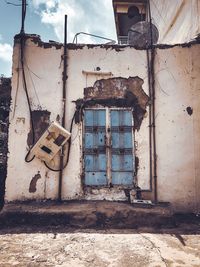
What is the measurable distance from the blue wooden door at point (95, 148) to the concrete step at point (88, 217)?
0.91 m

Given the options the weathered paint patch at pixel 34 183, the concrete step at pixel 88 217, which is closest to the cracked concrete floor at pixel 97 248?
the concrete step at pixel 88 217

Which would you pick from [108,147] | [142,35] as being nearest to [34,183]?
[108,147]

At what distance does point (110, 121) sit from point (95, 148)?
0.74 metres

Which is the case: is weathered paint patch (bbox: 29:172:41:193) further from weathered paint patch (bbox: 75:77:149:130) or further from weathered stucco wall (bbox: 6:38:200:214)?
weathered paint patch (bbox: 75:77:149:130)

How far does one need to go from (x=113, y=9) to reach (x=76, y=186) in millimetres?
8013

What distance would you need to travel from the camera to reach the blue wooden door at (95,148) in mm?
6506

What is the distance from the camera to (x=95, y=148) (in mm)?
6582

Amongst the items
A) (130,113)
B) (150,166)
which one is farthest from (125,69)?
(150,166)

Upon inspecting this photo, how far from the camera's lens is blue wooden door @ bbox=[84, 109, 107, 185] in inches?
256

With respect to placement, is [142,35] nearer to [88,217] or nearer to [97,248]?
[88,217]

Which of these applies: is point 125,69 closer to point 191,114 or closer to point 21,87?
point 191,114

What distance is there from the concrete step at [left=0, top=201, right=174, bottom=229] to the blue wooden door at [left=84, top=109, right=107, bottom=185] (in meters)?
0.91

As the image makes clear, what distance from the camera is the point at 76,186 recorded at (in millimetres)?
6449

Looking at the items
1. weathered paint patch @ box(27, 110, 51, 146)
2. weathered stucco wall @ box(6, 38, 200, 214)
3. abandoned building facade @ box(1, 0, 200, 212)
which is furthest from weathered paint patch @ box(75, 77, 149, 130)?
weathered paint patch @ box(27, 110, 51, 146)
